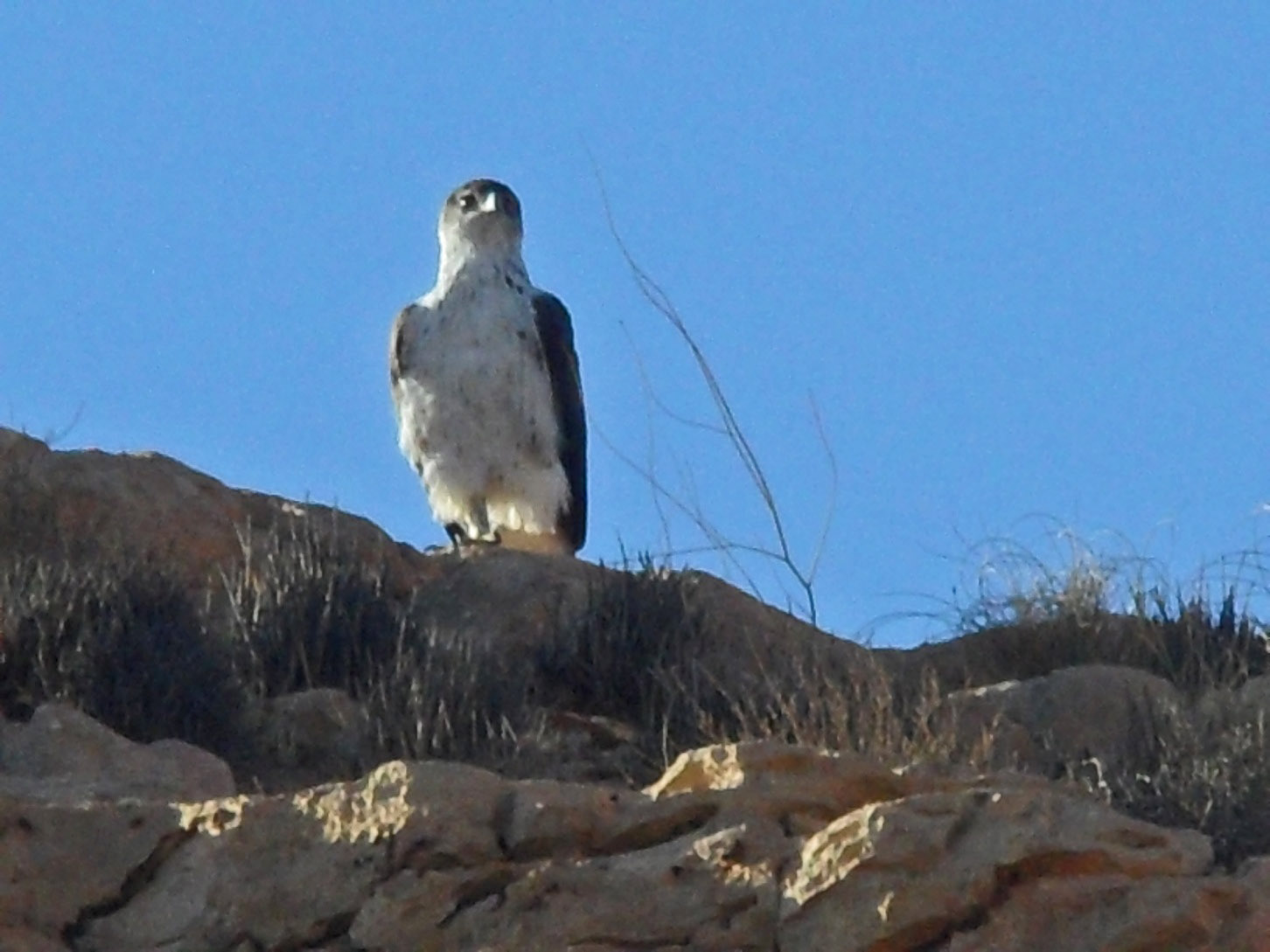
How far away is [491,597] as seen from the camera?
33.9 feet

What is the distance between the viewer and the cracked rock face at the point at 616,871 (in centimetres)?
516

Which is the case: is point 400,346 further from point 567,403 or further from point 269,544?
point 269,544

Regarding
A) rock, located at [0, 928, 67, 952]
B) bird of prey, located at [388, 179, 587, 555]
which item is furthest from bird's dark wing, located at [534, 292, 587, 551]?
rock, located at [0, 928, 67, 952]

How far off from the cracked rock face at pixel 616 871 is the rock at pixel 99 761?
997 millimetres

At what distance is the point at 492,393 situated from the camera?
13.0 m

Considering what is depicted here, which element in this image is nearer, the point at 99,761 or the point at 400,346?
the point at 99,761

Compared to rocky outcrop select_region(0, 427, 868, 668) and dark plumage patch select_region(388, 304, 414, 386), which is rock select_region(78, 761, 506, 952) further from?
dark plumage patch select_region(388, 304, 414, 386)

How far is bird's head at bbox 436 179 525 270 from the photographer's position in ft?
44.2

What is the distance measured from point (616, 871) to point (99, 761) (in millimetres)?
2155

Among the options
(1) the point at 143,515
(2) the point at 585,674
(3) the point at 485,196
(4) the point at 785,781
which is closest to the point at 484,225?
(3) the point at 485,196

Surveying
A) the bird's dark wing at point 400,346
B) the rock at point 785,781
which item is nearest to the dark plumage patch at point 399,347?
the bird's dark wing at point 400,346

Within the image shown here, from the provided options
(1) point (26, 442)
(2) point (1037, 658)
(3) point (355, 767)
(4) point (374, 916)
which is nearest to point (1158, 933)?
(4) point (374, 916)

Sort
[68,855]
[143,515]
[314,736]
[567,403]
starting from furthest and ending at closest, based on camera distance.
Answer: [567,403], [143,515], [314,736], [68,855]

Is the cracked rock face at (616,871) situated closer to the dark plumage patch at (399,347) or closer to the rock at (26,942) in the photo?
the rock at (26,942)
